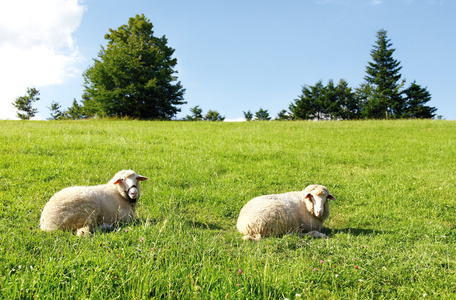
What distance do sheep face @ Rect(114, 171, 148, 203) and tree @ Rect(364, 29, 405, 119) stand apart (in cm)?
6087

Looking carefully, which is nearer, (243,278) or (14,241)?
(243,278)

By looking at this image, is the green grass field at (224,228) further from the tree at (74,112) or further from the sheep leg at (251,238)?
the tree at (74,112)

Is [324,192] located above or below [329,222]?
above

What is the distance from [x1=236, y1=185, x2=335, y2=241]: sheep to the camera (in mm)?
5641

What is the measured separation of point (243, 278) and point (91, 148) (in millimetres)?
10863

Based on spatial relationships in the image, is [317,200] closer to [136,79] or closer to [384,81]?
[136,79]

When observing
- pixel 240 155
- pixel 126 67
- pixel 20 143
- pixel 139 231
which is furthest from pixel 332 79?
pixel 139 231

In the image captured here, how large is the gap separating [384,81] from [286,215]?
219ft

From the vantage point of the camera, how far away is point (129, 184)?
5.89m

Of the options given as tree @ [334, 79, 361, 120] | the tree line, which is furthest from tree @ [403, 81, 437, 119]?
Result: tree @ [334, 79, 361, 120]

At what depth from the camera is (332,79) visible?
65.8 metres

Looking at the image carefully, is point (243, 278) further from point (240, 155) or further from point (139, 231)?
point (240, 155)

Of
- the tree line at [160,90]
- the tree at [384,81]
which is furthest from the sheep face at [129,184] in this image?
the tree at [384,81]

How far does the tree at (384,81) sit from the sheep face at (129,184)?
6087cm
